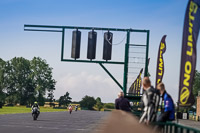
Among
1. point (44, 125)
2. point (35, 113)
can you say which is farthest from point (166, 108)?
point (35, 113)

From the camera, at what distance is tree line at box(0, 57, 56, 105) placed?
387 ft

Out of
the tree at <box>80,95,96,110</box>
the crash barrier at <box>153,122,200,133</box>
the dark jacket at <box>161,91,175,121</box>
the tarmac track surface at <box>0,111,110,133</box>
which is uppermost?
the dark jacket at <box>161,91,175,121</box>

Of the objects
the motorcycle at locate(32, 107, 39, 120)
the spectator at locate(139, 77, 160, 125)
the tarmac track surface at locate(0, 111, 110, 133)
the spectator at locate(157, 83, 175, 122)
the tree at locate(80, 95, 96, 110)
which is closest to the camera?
the spectator at locate(139, 77, 160, 125)

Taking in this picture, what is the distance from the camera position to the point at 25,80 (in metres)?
122

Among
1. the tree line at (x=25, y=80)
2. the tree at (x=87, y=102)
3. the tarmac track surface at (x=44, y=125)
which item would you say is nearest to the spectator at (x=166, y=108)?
the tarmac track surface at (x=44, y=125)

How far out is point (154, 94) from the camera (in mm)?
8516

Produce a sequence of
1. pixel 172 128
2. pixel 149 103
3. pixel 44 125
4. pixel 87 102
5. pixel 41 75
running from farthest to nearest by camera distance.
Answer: pixel 87 102, pixel 41 75, pixel 44 125, pixel 149 103, pixel 172 128

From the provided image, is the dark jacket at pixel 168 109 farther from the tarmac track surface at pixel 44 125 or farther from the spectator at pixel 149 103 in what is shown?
the tarmac track surface at pixel 44 125

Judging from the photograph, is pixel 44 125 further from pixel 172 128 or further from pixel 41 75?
pixel 41 75

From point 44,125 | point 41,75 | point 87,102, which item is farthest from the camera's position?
point 87,102

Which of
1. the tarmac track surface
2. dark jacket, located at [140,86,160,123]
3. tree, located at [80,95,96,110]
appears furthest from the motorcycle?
tree, located at [80,95,96,110]

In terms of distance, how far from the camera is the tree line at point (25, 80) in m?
118

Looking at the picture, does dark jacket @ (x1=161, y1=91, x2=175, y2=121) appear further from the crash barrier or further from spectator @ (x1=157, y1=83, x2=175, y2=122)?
the crash barrier

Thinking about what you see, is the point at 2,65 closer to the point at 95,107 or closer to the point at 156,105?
the point at 95,107
